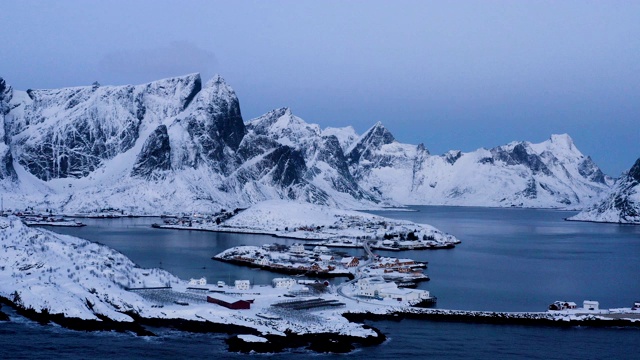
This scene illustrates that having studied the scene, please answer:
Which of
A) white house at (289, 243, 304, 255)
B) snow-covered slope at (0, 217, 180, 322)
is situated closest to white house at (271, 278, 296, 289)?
snow-covered slope at (0, 217, 180, 322)

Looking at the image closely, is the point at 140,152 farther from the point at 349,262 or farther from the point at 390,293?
the point at 390,293

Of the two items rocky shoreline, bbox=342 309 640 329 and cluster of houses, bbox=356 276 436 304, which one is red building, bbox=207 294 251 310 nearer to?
rocky shoreline, bbox=342 309 640 329

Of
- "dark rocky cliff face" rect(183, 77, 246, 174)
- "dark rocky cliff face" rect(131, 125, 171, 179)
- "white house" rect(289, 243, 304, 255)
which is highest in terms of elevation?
"dark rocky cliff face" rect(183, 77, 246, 174)

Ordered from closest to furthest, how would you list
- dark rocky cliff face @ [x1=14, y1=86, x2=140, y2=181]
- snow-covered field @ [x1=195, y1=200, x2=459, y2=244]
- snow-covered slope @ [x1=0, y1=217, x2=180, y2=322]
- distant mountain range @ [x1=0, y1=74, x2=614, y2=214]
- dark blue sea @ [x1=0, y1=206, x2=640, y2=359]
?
1. dark blue sea @ [x1=0, y1=206, x2=640, y2=359]
2. snow-covered slope @ [x1=0, y1=217, x2=180, y2=322]
3. snow-covered field @ [x1=195, y1=200, x2=459, y2=244]
4. distant mountain range @ [x1=0, y1=74, x2=614, y2=214]
5. dark rocky cliff face @ [x1=14, y1=86, x2=140, y2=181]

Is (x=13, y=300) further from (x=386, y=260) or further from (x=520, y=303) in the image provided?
(x=386, y=260)

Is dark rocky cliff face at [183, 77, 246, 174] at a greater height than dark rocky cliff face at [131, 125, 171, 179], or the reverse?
dark rocky cliff face at [183, 77, 246, 174]

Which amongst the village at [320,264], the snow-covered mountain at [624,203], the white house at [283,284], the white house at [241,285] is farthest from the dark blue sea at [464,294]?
the snow-covered mountain at [624,203]
